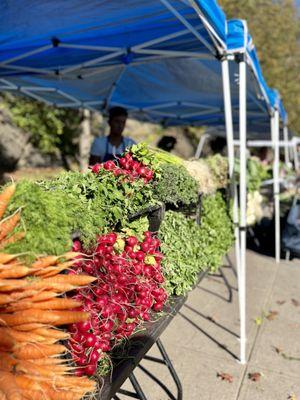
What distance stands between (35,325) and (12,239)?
35 cm

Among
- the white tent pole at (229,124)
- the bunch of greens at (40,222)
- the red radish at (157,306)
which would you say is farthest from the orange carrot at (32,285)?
the white tent pole at (229,124)

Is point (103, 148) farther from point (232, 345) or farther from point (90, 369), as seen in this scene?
point (90, 369)

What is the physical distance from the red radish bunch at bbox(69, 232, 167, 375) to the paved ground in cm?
129

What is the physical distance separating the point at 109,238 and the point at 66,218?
47cm

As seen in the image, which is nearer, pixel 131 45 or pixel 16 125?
pixel 131 45

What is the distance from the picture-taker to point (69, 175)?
2232 mm

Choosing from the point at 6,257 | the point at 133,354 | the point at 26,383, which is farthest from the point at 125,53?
the point at 26,383

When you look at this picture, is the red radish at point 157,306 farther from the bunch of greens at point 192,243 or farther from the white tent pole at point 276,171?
the white tent pole at point 276,171

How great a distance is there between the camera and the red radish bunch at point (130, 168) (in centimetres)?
245

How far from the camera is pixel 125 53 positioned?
201 inches

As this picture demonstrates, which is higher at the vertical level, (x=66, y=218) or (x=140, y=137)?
(x=140, y=137)

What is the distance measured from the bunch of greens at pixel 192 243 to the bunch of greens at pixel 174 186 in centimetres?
20

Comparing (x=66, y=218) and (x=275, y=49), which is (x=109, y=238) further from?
(x=275, y=49)

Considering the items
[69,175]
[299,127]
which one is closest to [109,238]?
[69,175]
